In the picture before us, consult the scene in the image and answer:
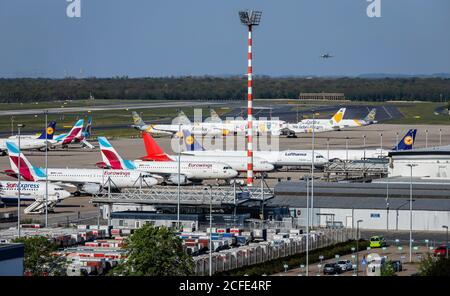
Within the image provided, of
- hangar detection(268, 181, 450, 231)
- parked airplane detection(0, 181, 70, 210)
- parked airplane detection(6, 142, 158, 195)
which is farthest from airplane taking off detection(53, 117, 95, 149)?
hangar detection(268, 181, 450, 231)

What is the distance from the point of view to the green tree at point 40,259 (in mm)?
49156

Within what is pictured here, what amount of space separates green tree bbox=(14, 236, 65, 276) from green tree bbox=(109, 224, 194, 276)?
277 cm

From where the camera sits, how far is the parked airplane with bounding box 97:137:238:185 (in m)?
111

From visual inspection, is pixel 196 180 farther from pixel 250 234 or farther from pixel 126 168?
pixel 250 234

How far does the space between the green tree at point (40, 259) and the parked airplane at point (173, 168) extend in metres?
59.2

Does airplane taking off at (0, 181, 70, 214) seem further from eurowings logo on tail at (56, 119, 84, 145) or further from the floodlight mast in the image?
eurowings logo on tail at (56, 119, 84, 145)

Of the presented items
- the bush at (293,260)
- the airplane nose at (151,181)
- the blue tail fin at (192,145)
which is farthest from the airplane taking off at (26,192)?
the blue tail fin at (192,145)

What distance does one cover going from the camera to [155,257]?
48656 mm

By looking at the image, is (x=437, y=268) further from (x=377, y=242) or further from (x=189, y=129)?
(x=189, y=129)

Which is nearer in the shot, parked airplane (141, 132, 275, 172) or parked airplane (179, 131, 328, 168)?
parked airplane (141, 132, 275, 172)

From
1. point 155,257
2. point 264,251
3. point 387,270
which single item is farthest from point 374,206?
point 155,257

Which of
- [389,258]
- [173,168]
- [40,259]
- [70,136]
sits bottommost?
[389,258]

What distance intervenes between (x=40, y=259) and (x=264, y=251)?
1938cm
